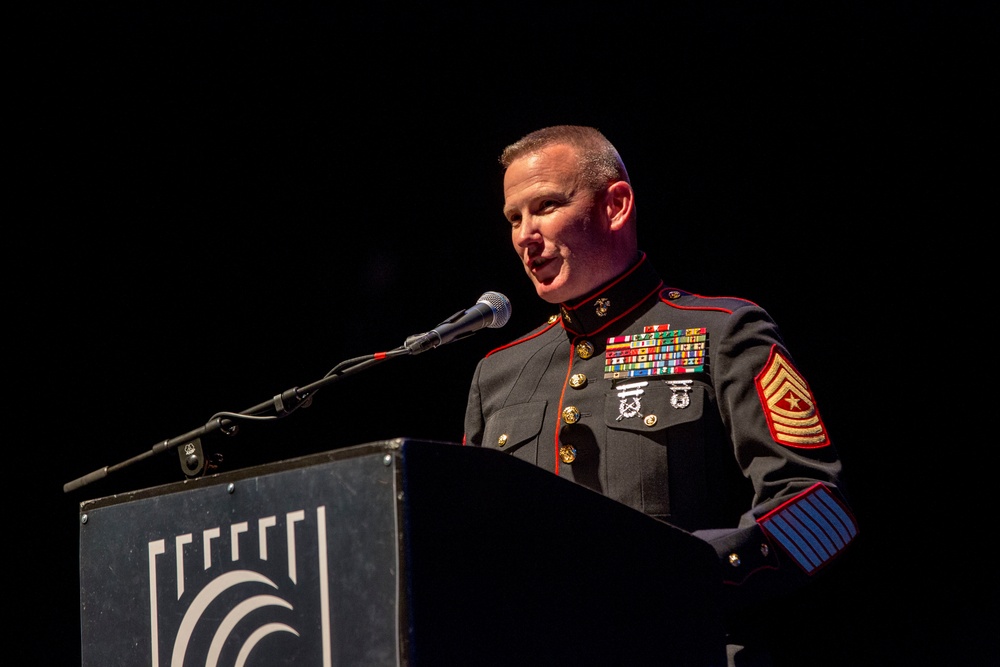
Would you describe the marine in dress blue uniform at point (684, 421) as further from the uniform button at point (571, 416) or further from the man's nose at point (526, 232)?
the man's nose at point (526, 232)

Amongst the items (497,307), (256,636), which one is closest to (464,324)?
(497,307)

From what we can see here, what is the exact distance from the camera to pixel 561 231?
208 cm

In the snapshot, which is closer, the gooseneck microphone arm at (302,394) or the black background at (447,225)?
the gooseneck microphone arm at (302,394)

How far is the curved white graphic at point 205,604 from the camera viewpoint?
1.14 metres

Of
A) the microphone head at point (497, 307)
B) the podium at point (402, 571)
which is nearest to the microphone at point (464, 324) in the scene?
the microphone head at point (497, 307)

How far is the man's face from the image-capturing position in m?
2.08

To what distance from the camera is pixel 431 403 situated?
3375 mm

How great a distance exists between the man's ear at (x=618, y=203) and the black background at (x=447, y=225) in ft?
2.17

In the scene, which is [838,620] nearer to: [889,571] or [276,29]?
[889,571]

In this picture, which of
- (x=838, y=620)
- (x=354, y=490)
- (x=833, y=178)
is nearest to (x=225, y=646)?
(x=354, y=490)

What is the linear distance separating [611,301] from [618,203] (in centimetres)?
21

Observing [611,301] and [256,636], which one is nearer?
[256,636]

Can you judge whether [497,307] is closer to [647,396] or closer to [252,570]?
[647,396]

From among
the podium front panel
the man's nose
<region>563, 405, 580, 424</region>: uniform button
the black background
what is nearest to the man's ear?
the man's nose
